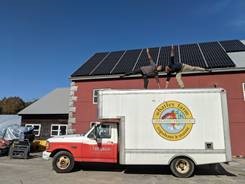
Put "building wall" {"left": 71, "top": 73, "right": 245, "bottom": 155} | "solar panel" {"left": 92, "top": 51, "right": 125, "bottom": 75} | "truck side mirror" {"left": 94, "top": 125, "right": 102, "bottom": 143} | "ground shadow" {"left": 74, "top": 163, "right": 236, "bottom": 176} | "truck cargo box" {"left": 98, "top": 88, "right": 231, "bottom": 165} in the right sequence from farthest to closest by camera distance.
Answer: "solar panel" {"left": 92, "top": 51, "right": 125, "bottom": 75}
"building wall" {"left": 71, "top": 73, "right": 245, "bottom": 155}
"ground shadow" {"left": 74, "top": 163, "right": 236, "bottom": 176}
"truck side mirror" {"left": 94, "top": 125, "right": 102, "bottom": 143}
"truck cargo box" {"left": 98, "top": 88, "right": 231, "bottom": 165}

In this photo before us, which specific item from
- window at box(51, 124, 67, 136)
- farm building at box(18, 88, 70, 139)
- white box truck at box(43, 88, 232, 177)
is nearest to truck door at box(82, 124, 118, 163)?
white box truck at box(43, 88, 232, 177)

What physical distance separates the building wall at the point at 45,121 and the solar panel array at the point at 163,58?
592 cm

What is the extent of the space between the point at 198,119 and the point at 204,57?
9527mm

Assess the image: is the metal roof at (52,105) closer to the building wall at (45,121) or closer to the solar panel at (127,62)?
the building wall at (45,121)

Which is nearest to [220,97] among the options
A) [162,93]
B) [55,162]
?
[162,93]

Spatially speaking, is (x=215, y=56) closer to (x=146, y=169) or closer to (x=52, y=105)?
(x=146, y=169)

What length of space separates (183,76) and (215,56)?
3.21 metres

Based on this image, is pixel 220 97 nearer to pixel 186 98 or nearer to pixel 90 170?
pixel 186 98

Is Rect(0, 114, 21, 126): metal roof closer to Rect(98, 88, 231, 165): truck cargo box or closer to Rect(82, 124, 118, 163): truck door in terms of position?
Rect(82, 124, 118, 163): truck door

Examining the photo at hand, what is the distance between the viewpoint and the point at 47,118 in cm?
2255

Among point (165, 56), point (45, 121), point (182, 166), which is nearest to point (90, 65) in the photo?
point (165, 56)

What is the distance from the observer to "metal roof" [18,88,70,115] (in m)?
22.8

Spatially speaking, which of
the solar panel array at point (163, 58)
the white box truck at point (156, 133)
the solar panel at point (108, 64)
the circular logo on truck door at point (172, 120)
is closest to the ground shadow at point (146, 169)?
the white box truck at point (156, 133)

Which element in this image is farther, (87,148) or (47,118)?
(47,118)
